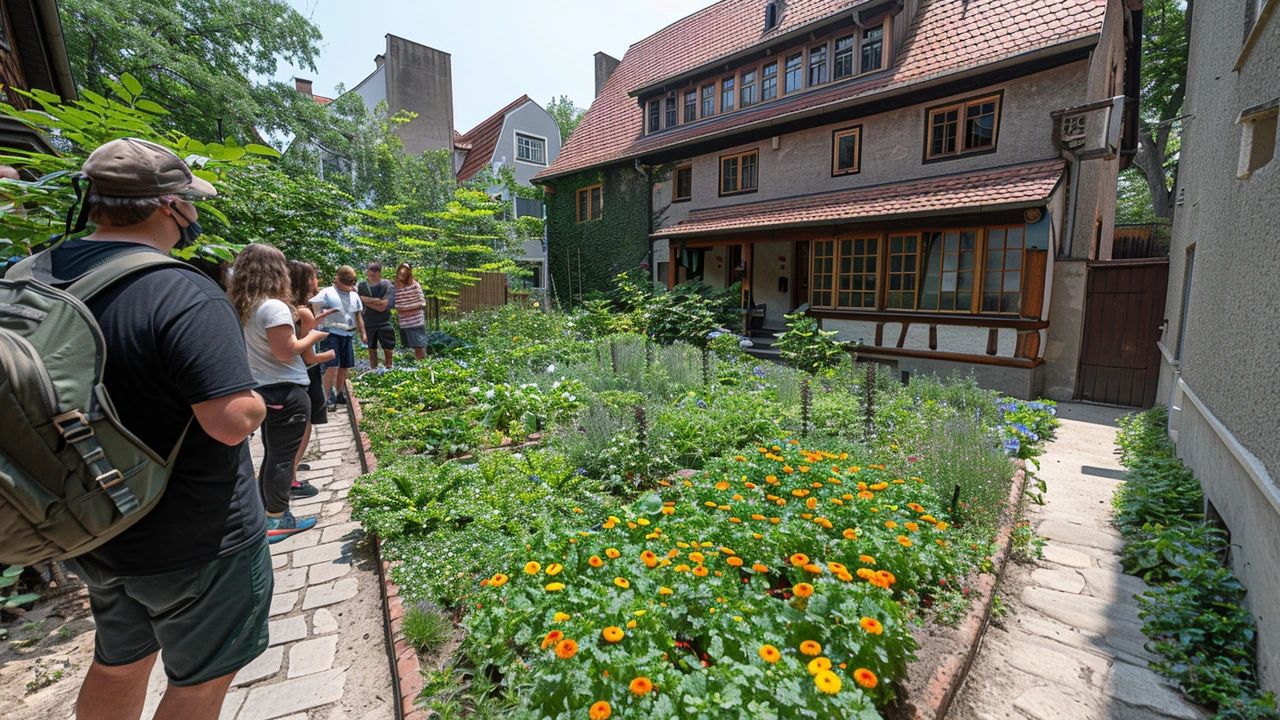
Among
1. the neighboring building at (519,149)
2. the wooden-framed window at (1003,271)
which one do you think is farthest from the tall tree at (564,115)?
the wooden-framed window at (1003,271)

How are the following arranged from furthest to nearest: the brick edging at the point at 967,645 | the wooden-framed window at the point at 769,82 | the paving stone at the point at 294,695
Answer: the wooden-framed window at the point at 769,82 < the paving stone at the point at 294,695 < the brick edging at the point at 967,645

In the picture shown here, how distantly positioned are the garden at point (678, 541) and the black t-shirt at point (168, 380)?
3.45 feet

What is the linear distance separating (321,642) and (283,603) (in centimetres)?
50

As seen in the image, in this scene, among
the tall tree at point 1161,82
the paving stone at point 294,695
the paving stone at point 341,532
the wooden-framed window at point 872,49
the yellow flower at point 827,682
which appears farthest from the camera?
the tall tree at point 1161,82

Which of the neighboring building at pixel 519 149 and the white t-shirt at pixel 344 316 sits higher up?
the neighboring building at pixel 519 149

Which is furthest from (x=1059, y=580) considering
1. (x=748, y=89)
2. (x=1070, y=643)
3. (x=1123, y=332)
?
(x=748, y=89)

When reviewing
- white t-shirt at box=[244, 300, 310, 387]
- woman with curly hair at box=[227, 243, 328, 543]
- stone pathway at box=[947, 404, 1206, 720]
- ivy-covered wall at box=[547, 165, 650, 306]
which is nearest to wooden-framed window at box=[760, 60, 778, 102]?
ivy-covered wall at box=[547, 165, 650, 306]

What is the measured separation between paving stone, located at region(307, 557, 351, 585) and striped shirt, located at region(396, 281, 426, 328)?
5836 mm

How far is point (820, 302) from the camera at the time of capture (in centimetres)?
1121

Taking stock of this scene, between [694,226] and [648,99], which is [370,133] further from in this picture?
[694,226]

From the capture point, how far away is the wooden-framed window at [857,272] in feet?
33.5

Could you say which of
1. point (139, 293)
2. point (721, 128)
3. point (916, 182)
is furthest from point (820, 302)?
point (139, 293)

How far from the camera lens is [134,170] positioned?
4.75ft

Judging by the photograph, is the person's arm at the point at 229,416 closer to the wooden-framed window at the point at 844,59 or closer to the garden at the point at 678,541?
the garden at the point at 678,541
